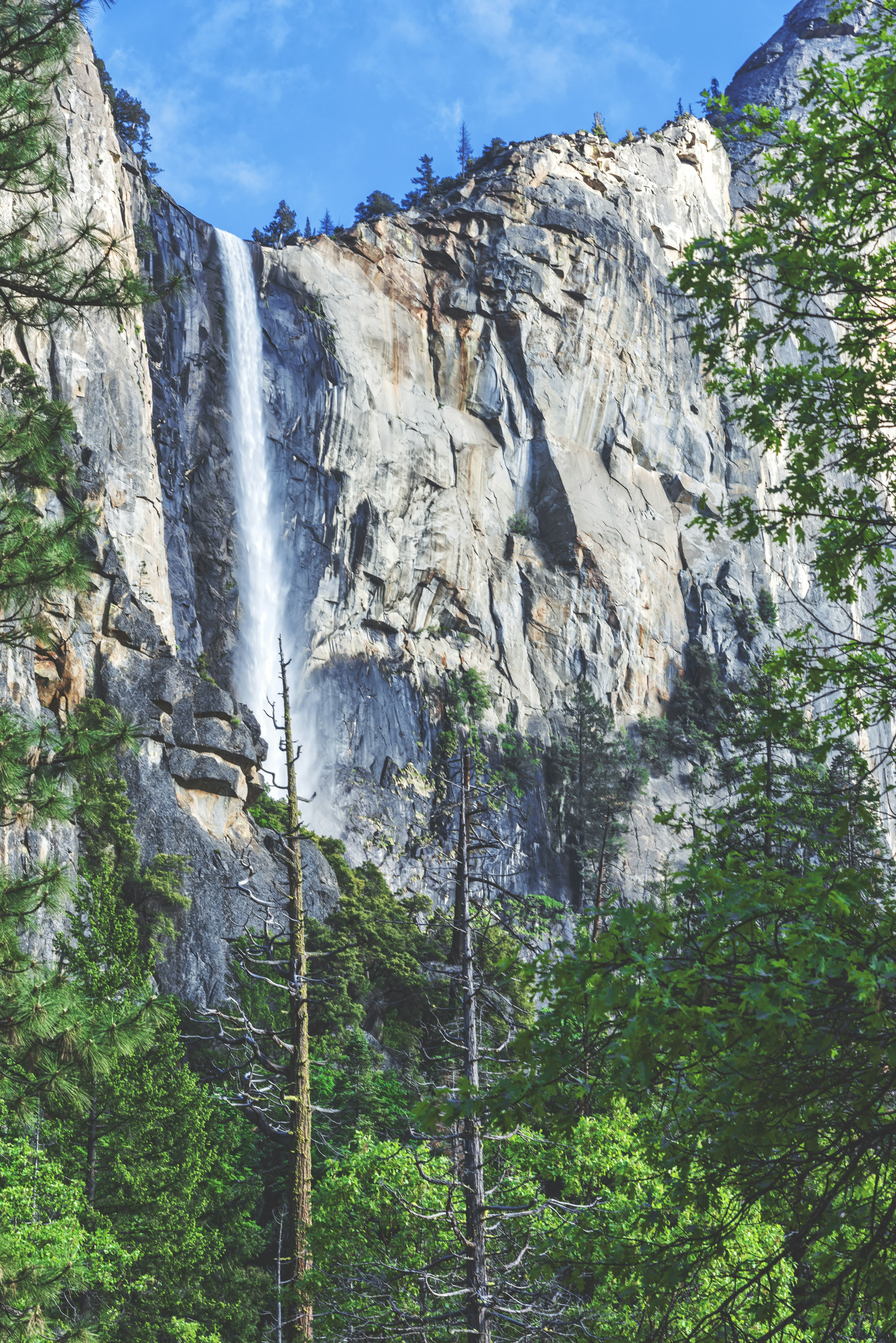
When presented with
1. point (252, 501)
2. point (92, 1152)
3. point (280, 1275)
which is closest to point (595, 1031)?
point (92, 1152)

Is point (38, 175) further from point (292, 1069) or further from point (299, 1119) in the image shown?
point (299, 1119)

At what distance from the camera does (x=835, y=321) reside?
274 inches

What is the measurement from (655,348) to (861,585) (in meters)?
61.8

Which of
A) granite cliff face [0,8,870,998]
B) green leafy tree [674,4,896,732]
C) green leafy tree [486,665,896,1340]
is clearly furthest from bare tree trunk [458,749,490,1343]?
granite cliff face [0,8,870,998]

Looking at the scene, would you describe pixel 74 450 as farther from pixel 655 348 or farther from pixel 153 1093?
pixel 655 348

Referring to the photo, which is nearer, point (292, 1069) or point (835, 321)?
point (835, 321)

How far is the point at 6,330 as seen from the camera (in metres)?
31.8

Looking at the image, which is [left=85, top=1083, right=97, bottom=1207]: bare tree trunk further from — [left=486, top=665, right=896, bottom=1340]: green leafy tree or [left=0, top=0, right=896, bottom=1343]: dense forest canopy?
[left=486, top=665, right=896, bottom=1340]: green leafy tree

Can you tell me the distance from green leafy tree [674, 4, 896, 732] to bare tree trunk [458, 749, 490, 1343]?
17.4 feet

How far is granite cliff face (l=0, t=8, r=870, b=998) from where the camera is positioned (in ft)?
110

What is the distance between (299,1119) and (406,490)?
4149 cm

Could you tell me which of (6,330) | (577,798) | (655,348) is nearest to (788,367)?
(6,330)

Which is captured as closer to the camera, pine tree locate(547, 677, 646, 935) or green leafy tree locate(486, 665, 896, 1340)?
green leafy tree locate(486, 665, 896, 1340)

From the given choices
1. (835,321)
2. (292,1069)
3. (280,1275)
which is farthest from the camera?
(280,1275)
